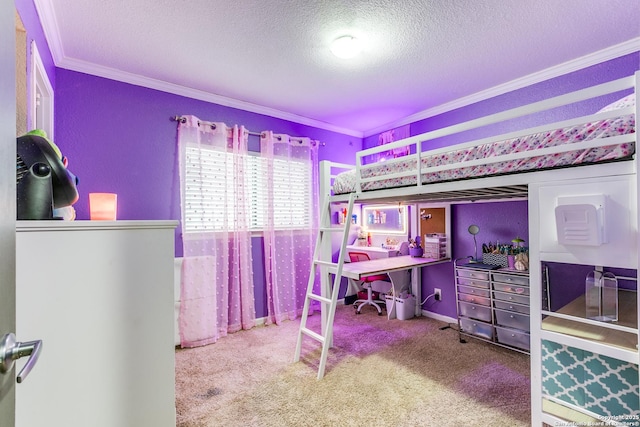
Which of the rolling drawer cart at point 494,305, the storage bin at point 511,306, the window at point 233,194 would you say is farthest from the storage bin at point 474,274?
the window at point 233,194

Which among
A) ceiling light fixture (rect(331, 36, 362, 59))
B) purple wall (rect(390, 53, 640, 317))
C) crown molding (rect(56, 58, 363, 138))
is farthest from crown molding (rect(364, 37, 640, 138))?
ceiling light fixture (rect(331, 36, 362, 59))

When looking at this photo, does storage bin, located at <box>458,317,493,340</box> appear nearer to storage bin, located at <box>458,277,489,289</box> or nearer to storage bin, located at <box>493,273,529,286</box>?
storage bin, located at <box>458,277,489,289</box>

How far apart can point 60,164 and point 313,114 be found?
3.04m

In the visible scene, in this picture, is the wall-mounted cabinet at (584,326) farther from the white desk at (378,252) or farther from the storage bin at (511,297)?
the white desk at (378,252)

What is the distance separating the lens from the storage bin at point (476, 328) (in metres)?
2.79

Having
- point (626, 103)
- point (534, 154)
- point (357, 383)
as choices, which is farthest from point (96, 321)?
point (626, 103)

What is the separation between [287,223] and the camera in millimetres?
3678

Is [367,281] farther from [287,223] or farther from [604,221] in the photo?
[604,221]

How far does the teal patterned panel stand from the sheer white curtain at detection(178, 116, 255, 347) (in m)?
2.70

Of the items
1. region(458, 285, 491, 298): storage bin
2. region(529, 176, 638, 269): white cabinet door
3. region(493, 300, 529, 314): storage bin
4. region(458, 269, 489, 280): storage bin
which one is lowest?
region(493, 300, 529, 314): storage bin

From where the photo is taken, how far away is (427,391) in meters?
2.07

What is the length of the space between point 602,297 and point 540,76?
80.4 inches

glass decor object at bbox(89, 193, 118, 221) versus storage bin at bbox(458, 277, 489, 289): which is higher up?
glass decor object at bbox(89, 193, 118, 221)

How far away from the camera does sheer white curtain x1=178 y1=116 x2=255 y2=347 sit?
2934 mm
